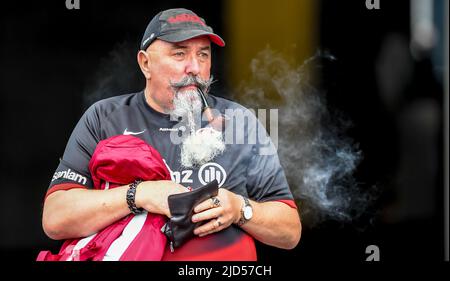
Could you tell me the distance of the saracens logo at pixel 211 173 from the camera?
2383mm

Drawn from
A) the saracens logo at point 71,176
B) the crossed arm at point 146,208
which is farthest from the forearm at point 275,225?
the saracens logo at point 71,176

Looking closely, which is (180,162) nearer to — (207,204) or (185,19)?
(207,204)

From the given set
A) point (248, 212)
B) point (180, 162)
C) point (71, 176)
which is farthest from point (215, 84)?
point (71, 176)

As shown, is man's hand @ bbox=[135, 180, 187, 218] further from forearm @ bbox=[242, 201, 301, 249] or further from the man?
forearm @ bbox=[242, 201, 301, 249]

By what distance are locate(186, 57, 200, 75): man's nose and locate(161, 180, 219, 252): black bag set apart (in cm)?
44

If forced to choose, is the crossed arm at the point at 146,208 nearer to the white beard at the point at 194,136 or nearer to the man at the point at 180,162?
the man at the point at 180,162

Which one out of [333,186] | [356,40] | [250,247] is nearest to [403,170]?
[333,186]

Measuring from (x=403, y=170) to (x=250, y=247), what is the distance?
0.90 metres

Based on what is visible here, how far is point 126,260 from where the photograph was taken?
2213 millimetres

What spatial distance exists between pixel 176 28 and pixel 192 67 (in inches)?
6.1

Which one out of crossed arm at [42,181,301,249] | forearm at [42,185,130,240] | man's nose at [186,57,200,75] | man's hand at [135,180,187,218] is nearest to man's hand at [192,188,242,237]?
crossed arm at [42,181,301,249]

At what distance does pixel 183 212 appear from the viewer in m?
2.18

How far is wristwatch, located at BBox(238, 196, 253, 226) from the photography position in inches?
92.1
